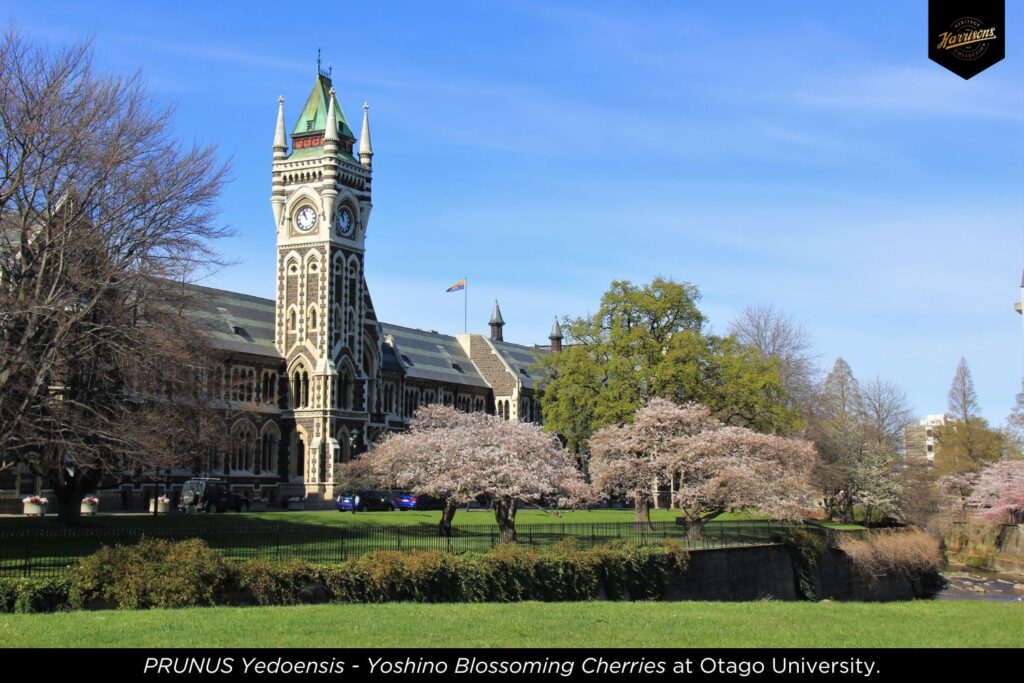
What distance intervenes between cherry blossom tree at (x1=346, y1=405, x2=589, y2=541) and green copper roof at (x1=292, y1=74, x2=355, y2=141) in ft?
118

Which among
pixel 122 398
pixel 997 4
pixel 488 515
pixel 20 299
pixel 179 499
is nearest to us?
pixel 997 4

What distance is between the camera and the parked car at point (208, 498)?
55875 mm

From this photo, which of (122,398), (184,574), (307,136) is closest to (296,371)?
(307,136)

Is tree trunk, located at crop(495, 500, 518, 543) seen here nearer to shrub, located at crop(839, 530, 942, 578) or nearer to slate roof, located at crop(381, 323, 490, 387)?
shrub, located at crop(839, 530, 942, 578)

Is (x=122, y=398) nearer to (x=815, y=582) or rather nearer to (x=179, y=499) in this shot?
(x=179, y=499)

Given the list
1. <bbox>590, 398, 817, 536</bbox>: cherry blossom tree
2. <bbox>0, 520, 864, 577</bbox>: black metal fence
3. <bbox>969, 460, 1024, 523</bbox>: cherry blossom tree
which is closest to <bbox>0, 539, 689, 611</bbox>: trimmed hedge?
<bbox>0, 520, 864, 577</bbox>: black metal fence

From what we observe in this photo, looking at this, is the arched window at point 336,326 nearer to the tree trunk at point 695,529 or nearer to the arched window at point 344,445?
the arched window at point 344,445

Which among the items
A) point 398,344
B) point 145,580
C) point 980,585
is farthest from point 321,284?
point 145,580

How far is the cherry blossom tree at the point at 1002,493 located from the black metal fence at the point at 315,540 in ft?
83.4

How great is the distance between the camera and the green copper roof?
78500mm

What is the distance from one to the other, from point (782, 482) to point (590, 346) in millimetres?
14324

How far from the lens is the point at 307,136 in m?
78.2

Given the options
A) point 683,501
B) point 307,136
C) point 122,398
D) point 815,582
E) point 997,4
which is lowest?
point 815,582
